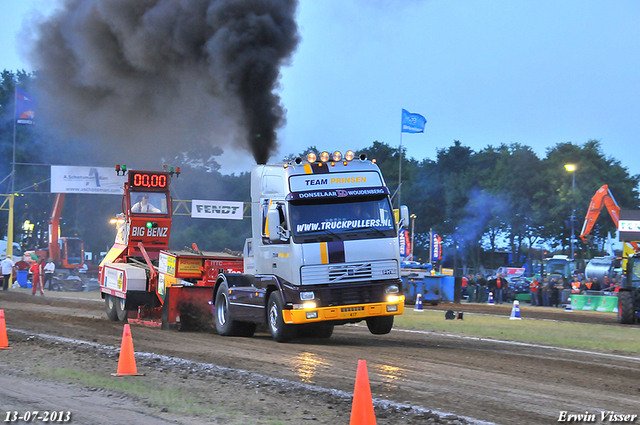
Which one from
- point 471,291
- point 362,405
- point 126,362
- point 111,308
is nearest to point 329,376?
point 126,362

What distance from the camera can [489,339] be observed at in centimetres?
1634

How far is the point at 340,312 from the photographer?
1327 cm

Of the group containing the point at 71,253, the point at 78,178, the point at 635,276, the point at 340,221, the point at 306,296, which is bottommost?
the point at 306,296

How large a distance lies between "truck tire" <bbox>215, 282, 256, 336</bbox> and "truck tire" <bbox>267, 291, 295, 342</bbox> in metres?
1.43

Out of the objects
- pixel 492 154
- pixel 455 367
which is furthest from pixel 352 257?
pixel 492 154

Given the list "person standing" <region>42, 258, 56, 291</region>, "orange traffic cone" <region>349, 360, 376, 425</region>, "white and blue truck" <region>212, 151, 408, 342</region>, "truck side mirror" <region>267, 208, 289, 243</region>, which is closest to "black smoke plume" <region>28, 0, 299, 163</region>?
"white and blue truck" <region>212, 151, 408, 342</region>

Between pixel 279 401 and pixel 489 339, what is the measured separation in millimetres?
9336

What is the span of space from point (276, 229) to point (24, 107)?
1648 inches

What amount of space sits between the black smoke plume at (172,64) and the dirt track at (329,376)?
6.23 meters

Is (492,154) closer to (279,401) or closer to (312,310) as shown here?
(312,310)

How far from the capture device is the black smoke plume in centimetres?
1886

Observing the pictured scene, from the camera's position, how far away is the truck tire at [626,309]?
2253 cm

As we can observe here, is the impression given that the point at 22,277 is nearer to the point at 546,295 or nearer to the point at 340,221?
the point at 546,295

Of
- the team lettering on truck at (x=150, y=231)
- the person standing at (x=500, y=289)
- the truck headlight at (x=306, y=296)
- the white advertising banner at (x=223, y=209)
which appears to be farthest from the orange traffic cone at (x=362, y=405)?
the white advertising banner at (x=223, y=209)
